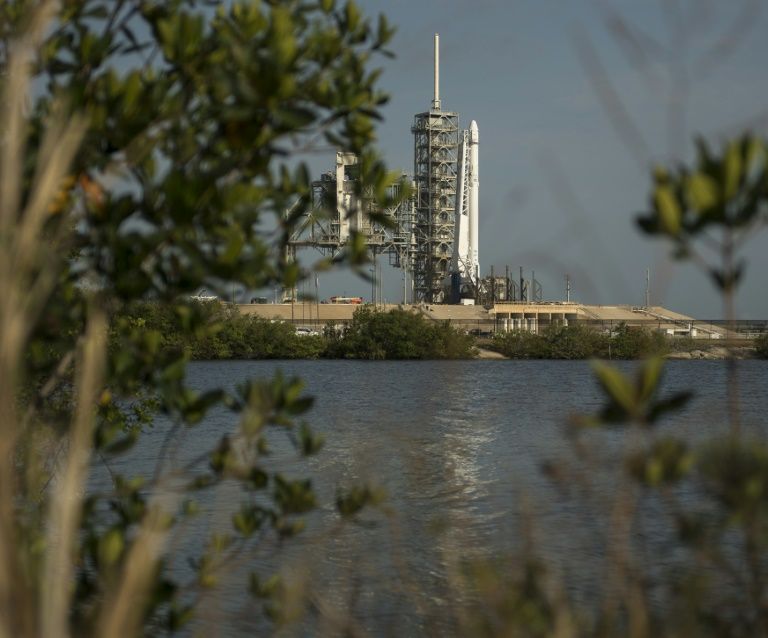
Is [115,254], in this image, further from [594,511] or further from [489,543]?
[489,543]

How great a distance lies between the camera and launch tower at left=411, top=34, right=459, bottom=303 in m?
84.4

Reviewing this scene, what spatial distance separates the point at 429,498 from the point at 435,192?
69338 millimetres

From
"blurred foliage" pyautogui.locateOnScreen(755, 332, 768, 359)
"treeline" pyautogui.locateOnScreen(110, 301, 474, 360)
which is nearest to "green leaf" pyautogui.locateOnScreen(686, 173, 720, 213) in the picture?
"treeline" pyautogui.locateOnScreen(110, 301, 474, 360)

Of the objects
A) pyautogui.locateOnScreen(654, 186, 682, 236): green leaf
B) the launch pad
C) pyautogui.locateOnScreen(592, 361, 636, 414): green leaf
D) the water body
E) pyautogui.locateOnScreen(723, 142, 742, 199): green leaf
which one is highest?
the launch pad

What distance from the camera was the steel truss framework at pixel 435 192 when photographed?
84375 millimetres

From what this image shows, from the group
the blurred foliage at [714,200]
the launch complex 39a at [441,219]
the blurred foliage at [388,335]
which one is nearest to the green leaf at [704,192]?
the blurred foliage at [714,200]

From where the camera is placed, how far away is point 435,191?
279 feet

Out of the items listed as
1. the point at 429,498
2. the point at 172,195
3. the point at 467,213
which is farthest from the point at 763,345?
the point at 172,195

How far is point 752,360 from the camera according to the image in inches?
2842

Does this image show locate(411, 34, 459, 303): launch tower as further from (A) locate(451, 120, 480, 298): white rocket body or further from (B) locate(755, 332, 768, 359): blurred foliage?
(B) locate(755, 332, 768, 359): blurred foliage

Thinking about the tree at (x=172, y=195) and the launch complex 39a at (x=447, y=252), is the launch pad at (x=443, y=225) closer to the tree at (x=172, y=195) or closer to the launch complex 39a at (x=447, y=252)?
the launch complex 39a at (x=447, y=252)

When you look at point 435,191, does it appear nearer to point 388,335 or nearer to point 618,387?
point 388,335

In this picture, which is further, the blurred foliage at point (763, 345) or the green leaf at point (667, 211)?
the blurred foliage at point (763, 345)

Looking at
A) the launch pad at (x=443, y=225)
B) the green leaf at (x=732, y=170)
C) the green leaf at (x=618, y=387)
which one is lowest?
the green leaf at (x=618, y=387)
